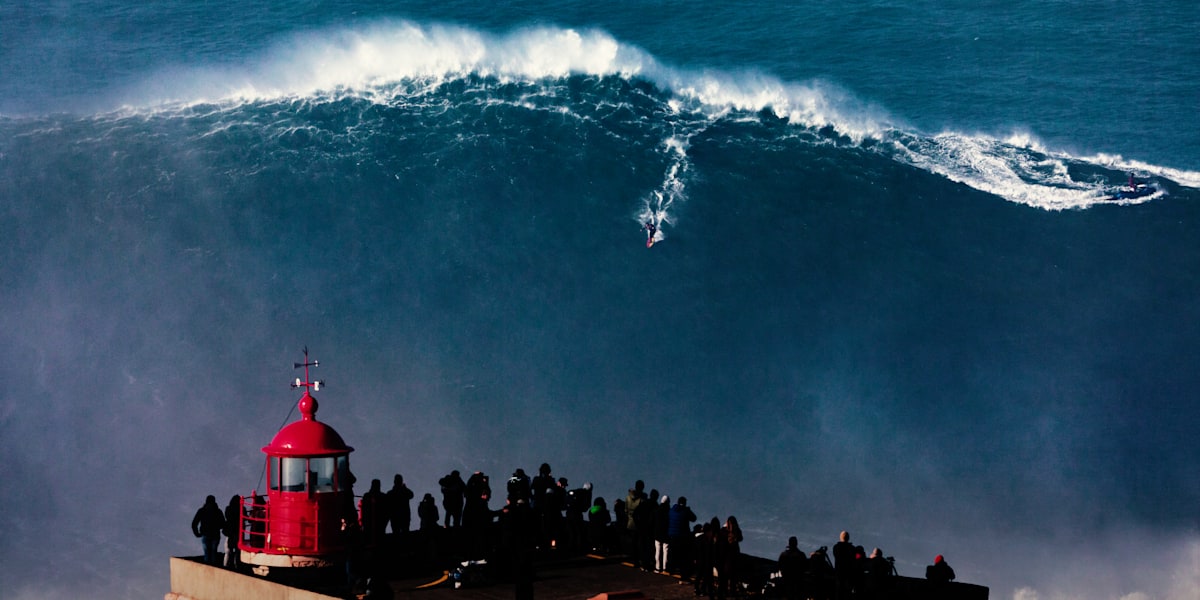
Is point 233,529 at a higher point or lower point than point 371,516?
Answer: lower

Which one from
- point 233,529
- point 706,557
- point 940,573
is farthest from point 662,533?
point 233,529

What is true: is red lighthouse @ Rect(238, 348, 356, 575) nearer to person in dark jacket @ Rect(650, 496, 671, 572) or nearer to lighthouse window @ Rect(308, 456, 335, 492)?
lighthouse window @ Rect(308, 456, 335, 492)

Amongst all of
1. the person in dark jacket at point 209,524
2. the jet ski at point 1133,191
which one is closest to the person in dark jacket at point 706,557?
the person in dark jacket at point 209,524

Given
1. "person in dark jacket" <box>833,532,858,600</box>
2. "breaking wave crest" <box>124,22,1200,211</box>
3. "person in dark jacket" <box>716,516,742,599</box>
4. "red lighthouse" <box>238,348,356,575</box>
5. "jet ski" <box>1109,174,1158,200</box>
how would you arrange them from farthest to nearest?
"breaking wave crest" <box>124,22,1200,211</box> → "jet ski" <box>1109,174,1158,200</box> → "red lighthouse" <box>238,348,356,575</box> → "person in dark jacket" <box>716,516,742,599</box> → "person in dark jacket" <box>833,532,858,600</box>

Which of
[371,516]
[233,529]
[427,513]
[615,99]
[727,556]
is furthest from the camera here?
[615,99]

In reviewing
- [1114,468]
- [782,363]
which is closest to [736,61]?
[782,363]

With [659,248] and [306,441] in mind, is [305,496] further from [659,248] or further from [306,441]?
[659,248]

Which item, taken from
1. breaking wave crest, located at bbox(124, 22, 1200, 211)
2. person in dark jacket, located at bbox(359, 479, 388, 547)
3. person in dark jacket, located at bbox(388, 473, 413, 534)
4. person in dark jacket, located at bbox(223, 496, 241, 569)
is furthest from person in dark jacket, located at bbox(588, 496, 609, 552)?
breaking wave crest, located at bbox(124, 22, 1200, 211)
